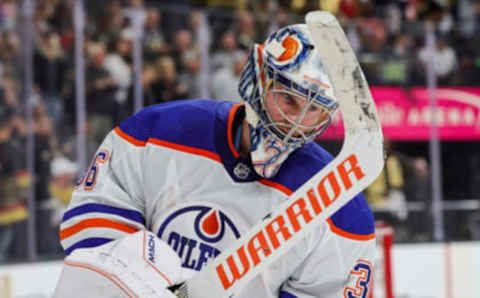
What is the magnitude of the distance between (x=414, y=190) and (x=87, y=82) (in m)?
2.17

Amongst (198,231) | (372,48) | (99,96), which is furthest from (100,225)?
(372,48)

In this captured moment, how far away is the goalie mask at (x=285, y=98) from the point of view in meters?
1.65

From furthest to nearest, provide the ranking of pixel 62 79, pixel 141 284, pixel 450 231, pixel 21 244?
pixel 450 231 → pixel 62 79 → pixel 21 244 → pixel 141 284

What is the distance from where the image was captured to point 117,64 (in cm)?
463

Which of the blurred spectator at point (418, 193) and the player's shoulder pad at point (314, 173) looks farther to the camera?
the blurred spectator at point (418, 193)

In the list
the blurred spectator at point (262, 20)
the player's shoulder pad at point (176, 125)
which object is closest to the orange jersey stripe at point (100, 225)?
the player's shoulder pad at point (176, 125)

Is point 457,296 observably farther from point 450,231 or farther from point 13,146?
point 13,146

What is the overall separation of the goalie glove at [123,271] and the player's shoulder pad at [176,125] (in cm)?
37

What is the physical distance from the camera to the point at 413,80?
5422mm

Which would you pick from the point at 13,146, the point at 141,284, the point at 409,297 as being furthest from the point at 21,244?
the point at 141,284

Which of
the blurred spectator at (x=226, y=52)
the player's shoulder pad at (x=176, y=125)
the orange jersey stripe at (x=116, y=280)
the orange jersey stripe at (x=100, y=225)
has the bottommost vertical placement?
the blurred spectator at (x=226, y=52)

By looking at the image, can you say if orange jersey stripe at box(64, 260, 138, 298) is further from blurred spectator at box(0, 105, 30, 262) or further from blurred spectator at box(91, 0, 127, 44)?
blurred spectator at box(91, 0, 127, 44)

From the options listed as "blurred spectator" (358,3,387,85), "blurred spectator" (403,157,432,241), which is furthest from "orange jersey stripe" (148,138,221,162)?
A: "blurred spectator" (358,3,387,85)

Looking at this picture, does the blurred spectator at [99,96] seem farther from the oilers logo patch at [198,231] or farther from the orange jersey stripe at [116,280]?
the orange jersey stripe at [116,280]
